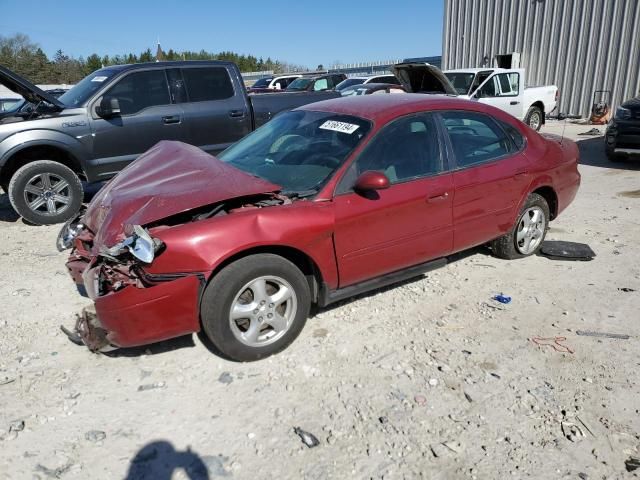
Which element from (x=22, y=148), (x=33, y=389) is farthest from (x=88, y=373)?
(x=22, y=148)

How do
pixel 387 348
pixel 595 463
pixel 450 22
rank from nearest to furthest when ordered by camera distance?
pixel 595 463 → pixel 387 348 → pixel 450 22

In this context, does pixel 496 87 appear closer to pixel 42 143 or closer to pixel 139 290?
pixel 42 143

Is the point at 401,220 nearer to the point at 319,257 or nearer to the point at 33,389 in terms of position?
the point at 319,257

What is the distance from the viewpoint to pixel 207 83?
710 cm

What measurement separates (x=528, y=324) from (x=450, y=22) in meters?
19.2

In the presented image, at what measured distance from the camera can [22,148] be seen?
5922 millimetres

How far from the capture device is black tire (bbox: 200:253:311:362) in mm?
2914

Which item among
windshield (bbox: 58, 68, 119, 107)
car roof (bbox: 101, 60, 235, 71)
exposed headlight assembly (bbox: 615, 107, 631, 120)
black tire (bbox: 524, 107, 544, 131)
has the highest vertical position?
car roof (bbox: 101, 60, 235, 71)

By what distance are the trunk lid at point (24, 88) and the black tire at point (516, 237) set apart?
5.50 meters

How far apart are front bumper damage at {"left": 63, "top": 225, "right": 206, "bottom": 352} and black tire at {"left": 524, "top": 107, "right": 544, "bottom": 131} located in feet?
42.7

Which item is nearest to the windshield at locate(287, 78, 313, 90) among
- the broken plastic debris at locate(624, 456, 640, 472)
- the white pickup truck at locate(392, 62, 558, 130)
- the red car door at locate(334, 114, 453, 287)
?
the white pickup truck at locate(392, 62, 558, 130)

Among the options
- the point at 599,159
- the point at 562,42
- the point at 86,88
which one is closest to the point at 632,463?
the point at 86,88

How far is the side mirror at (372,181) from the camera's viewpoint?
3244 mm

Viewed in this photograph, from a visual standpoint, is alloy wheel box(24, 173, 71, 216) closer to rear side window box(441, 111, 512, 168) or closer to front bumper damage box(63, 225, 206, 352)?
front bumper damage box(63, 225, 206, 352)
